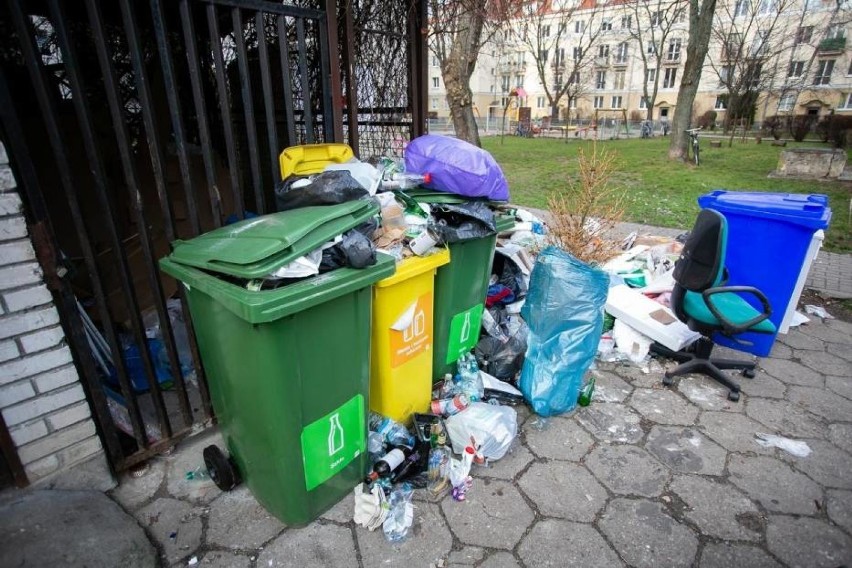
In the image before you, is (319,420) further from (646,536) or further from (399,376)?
(646,536)

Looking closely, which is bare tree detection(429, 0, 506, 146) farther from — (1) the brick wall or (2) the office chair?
(1) the brick wall

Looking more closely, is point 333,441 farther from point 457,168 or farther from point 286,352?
point 457,168

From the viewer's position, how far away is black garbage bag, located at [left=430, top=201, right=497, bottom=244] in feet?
7.79

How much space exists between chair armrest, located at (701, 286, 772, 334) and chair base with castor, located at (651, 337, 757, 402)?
37cm

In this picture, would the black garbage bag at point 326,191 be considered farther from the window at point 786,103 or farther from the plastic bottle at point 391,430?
the window at point 786,103

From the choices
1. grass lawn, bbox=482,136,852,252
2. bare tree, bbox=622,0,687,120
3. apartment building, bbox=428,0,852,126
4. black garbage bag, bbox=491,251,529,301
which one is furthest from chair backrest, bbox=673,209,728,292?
apartment building, bbox=428,0,852,126

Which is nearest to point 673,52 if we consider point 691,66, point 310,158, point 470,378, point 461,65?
point 691,66

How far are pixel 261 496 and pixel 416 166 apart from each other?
188 cm

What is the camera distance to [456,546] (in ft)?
6.12

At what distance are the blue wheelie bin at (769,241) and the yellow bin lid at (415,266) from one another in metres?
2.34

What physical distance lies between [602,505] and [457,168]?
1.84 metres

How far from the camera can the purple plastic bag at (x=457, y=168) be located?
2480 mm

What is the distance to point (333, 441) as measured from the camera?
188 cm

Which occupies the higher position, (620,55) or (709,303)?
(620,55)
